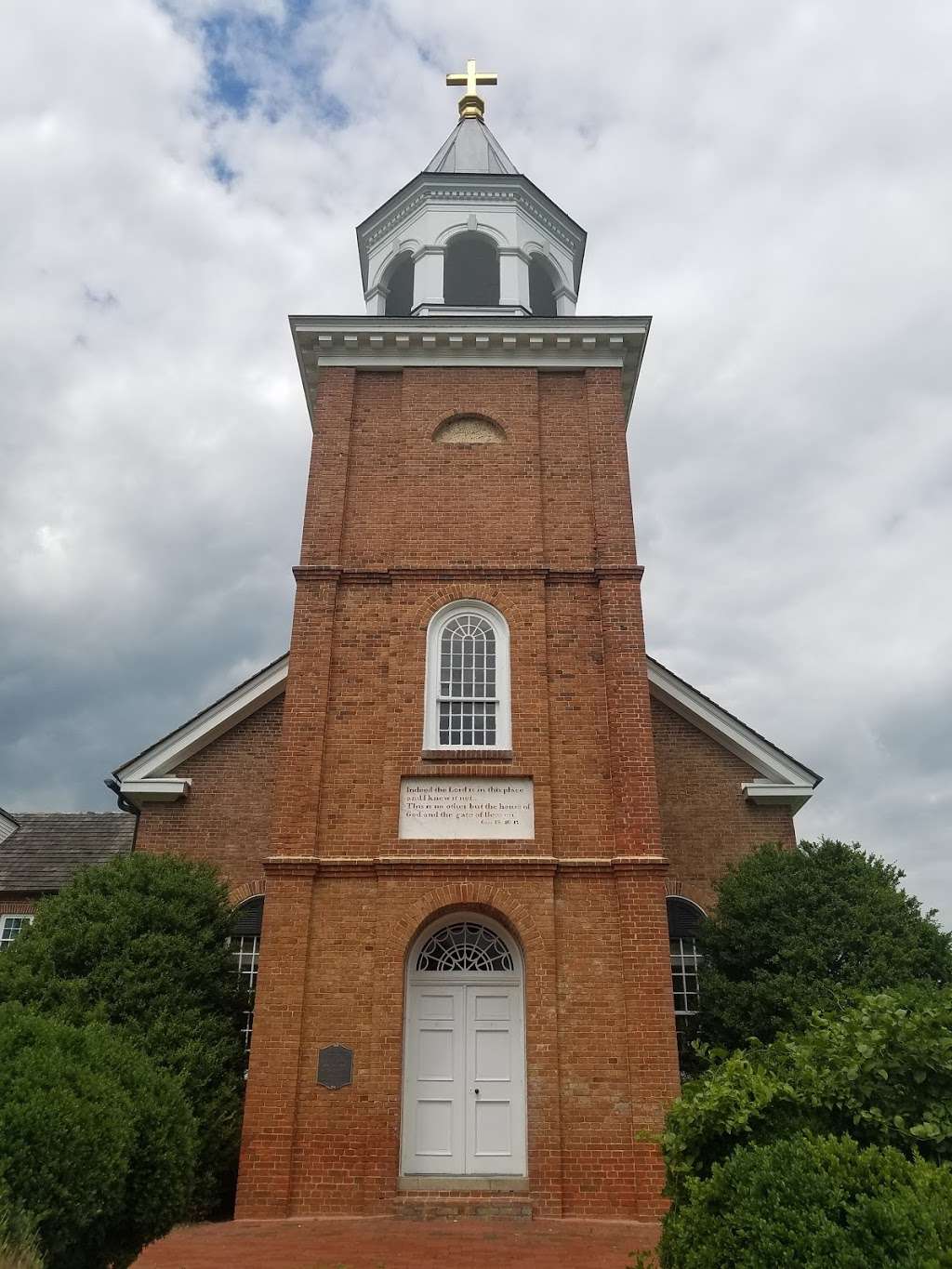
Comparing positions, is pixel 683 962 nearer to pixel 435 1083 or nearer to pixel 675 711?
pixel 675 711

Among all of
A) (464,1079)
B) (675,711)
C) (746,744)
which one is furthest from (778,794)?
(464,1079)

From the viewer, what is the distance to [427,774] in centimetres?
1288

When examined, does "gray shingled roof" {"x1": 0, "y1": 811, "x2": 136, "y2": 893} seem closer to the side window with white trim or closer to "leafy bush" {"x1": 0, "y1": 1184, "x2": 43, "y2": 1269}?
the side window with white trim

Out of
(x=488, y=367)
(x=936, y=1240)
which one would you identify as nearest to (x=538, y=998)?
(x=936, y=1240)

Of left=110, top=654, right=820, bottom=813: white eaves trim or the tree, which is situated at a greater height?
left=110, top=654, right=820, bottom=813: white eaves trim

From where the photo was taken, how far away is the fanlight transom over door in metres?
11.7

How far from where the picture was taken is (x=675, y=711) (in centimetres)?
1692

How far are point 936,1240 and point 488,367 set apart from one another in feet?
45.1

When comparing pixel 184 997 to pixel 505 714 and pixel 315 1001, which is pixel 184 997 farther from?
pixel 505 714

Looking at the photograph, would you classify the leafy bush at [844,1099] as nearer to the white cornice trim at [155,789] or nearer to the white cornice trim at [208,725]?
the white cornice trim at [208,725]

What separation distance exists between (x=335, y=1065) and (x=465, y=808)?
3520mm

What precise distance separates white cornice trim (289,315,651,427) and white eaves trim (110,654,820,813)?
16.2ft

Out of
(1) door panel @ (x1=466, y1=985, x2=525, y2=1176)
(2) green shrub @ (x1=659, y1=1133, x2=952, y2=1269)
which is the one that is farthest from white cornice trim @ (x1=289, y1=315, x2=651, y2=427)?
(2) green shrub @ (x1=659, y1=1133, x2=952, y2=1269)

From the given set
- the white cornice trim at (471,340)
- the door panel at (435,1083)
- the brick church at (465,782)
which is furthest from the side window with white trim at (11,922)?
the white cornice trim at (471,340)
